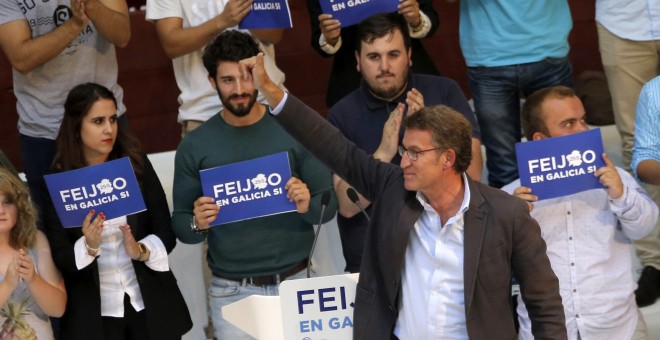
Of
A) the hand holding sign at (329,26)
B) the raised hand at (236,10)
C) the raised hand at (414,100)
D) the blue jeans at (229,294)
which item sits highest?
the raised hand at (236,10)

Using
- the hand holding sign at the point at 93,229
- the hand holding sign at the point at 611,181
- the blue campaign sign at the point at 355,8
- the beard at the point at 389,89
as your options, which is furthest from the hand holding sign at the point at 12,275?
the hand holding sign at the point at 611,181

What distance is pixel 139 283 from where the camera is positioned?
4727mm

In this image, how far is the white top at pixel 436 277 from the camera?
3.72m

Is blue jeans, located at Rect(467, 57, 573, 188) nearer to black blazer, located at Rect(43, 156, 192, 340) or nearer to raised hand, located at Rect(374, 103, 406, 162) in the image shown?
raised hand, located at Rect(374, 103, 406, 162)

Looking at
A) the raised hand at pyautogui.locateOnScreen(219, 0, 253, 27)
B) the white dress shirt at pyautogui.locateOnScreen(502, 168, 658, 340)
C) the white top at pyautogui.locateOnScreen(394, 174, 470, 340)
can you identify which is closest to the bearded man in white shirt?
the white dress shirt at pyautogui.locateOnScreen(502, 168, 658, 340)

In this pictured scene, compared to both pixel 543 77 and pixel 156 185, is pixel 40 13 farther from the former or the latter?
pixel 543 77

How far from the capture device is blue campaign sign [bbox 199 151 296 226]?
15.3 ft

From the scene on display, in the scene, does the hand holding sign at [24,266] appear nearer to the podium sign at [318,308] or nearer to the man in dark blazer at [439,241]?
the podium sign at [318,308]

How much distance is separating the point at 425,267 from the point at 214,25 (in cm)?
193

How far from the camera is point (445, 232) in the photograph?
3.73 m

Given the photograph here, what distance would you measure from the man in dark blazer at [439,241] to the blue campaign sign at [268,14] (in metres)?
1.45

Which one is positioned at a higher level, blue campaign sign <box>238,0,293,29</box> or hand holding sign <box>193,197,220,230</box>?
blue campaign sign <box>238,0,293,29</box>

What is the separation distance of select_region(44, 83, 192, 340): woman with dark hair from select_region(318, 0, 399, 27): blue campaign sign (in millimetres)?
1107

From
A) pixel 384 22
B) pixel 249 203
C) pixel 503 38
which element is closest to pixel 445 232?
pixel 249 203
